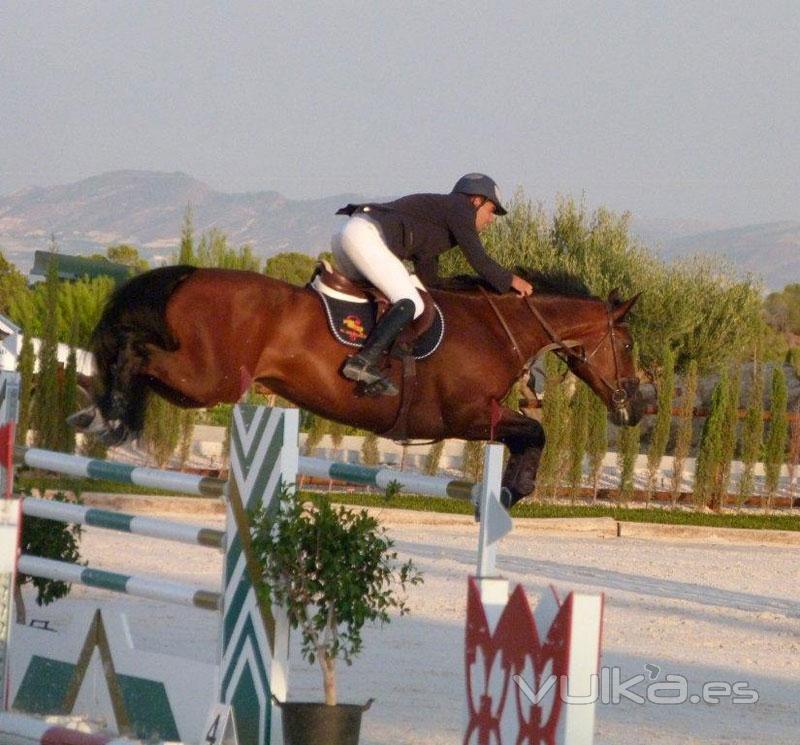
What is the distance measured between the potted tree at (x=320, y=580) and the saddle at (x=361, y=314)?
8.51 ft

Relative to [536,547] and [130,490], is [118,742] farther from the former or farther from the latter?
[130,490]

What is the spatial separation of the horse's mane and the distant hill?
117 meters

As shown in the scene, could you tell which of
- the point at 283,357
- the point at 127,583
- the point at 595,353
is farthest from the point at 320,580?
the point at 595,353

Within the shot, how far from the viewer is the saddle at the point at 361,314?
730cm

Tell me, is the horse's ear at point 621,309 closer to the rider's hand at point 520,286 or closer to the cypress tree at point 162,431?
the rider's hand at point 520,286

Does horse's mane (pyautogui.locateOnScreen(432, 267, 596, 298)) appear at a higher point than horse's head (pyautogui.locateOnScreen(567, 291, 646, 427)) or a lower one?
higher

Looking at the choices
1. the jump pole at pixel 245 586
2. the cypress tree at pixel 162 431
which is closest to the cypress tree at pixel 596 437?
the cypress tree at pixel 162 431

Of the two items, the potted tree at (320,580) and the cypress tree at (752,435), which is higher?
the cypress tree at (752,435)

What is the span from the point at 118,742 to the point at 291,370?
9.76ft

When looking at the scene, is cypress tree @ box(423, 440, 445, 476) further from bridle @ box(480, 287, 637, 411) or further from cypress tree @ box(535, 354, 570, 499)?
bridle @ box(480, 287, 637, 411)

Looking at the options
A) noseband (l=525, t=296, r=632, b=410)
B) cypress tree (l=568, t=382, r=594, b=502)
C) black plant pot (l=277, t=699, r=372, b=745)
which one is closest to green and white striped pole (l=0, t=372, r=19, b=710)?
black plant pot (l=277, t=699, r=372, b=745)

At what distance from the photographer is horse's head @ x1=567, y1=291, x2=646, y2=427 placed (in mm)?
8422

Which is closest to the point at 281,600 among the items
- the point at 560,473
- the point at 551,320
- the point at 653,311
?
the point at 551,320

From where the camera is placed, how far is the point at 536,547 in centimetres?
1261
